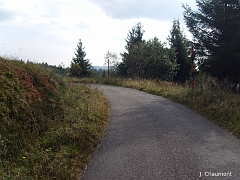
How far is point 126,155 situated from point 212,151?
5.94 feet

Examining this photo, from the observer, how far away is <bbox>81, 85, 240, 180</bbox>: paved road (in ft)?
13.5

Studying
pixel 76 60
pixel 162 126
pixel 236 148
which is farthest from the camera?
pixel 76 60

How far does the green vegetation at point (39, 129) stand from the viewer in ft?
13.2

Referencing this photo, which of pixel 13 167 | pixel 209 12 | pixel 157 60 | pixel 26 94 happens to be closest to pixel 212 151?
pixel 13 167

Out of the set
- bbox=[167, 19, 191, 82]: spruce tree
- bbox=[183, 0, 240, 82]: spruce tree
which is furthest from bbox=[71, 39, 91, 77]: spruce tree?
bbox=[183, 0, 240, 82]: spruce tree

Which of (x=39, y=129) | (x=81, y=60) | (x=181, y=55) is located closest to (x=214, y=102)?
(x=39, y=129)

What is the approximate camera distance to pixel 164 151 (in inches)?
200

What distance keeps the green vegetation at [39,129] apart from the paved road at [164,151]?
0.37 meters

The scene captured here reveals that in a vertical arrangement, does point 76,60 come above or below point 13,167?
above

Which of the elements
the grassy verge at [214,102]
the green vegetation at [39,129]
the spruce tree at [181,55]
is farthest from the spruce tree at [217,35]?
the spruce tree at [181,55]

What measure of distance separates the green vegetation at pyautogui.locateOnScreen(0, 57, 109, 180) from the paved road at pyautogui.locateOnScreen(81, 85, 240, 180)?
1.23 ft

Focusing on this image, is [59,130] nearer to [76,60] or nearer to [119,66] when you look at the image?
[119,66]

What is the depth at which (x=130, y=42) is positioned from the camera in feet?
131

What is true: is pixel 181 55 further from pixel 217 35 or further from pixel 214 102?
pixel 214 102
